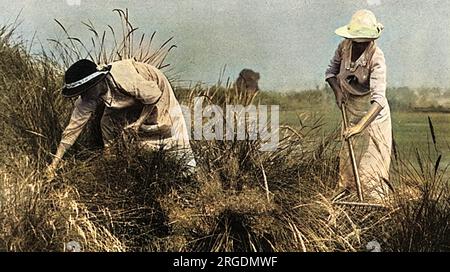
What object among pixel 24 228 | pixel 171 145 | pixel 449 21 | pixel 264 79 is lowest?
pixel 24 228

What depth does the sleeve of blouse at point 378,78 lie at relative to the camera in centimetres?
556

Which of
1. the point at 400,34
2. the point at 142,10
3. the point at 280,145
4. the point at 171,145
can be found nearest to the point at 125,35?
the point at 142,10

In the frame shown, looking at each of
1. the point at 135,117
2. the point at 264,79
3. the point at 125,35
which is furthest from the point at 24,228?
the point at 264,79

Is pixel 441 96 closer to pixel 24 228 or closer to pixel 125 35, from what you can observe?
pixel 125 35

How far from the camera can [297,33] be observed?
563cm

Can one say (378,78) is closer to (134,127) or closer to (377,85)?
(377,85)

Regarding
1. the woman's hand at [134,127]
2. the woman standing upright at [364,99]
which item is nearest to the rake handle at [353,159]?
the woman standing upright at [364,99]

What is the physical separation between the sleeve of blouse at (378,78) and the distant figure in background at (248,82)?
68cm

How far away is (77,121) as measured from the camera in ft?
18.5

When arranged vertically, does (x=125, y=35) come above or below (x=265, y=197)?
above

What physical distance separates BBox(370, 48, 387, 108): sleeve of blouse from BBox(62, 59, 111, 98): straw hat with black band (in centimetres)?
156

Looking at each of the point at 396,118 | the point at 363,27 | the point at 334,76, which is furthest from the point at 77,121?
the point at 396,118

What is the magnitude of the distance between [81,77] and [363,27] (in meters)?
1.69

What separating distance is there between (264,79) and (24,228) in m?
1.65
